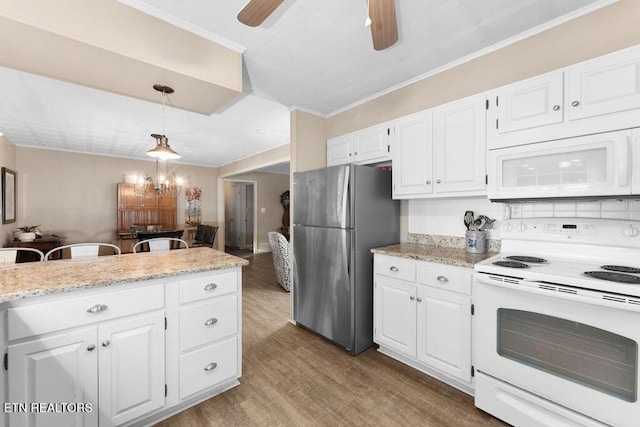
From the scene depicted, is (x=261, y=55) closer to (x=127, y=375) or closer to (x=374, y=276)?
(x=374, y=276)

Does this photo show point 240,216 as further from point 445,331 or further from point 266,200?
point 445,331

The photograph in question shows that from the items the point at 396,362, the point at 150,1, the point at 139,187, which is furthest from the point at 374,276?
the point at 139,187

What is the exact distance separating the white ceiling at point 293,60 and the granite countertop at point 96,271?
61.5 inches

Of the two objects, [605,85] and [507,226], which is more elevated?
[605,85]

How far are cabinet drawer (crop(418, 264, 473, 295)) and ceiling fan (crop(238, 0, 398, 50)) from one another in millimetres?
1509

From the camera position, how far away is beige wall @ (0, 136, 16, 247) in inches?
167

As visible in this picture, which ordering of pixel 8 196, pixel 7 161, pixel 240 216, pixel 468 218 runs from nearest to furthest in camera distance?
pixel 468 218
pixel 8 196
pixel 7 161
pixel 240 216

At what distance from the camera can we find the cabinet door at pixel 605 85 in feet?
4.73

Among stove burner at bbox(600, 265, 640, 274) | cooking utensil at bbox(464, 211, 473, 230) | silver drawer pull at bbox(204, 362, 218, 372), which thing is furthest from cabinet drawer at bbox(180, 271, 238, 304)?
stove burner at bbox(600, 265, 640, 274)

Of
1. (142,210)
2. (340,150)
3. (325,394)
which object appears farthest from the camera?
(142,210)

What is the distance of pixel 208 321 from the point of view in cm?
178

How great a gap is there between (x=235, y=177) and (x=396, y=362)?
651 centimetres

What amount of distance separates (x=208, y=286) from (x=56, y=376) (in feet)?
2.54

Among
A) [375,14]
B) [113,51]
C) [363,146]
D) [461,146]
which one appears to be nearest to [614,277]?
[461,146]
